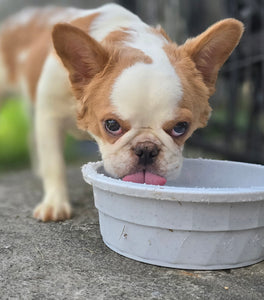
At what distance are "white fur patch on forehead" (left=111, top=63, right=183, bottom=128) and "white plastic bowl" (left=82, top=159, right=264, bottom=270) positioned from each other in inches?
10.5

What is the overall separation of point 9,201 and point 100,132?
934 millimetres

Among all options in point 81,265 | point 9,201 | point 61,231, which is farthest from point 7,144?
point 81,265

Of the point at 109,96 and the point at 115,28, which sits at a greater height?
the point at 115,28

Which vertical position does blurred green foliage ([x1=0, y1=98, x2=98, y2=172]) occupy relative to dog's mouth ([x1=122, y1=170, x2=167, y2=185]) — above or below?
below

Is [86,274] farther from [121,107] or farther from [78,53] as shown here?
[78,53]

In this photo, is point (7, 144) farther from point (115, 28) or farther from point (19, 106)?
point (115, 28)

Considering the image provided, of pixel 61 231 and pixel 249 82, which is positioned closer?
pixel 61 231

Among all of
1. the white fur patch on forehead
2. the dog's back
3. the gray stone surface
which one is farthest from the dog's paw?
the dog's back

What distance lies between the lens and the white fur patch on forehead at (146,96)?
5.57 ft

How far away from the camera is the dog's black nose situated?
169 centimetres

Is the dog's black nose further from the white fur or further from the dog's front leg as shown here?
the dog's front leg

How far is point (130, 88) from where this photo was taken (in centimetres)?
172

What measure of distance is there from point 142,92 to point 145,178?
31cm

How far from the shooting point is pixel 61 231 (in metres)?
1.95
